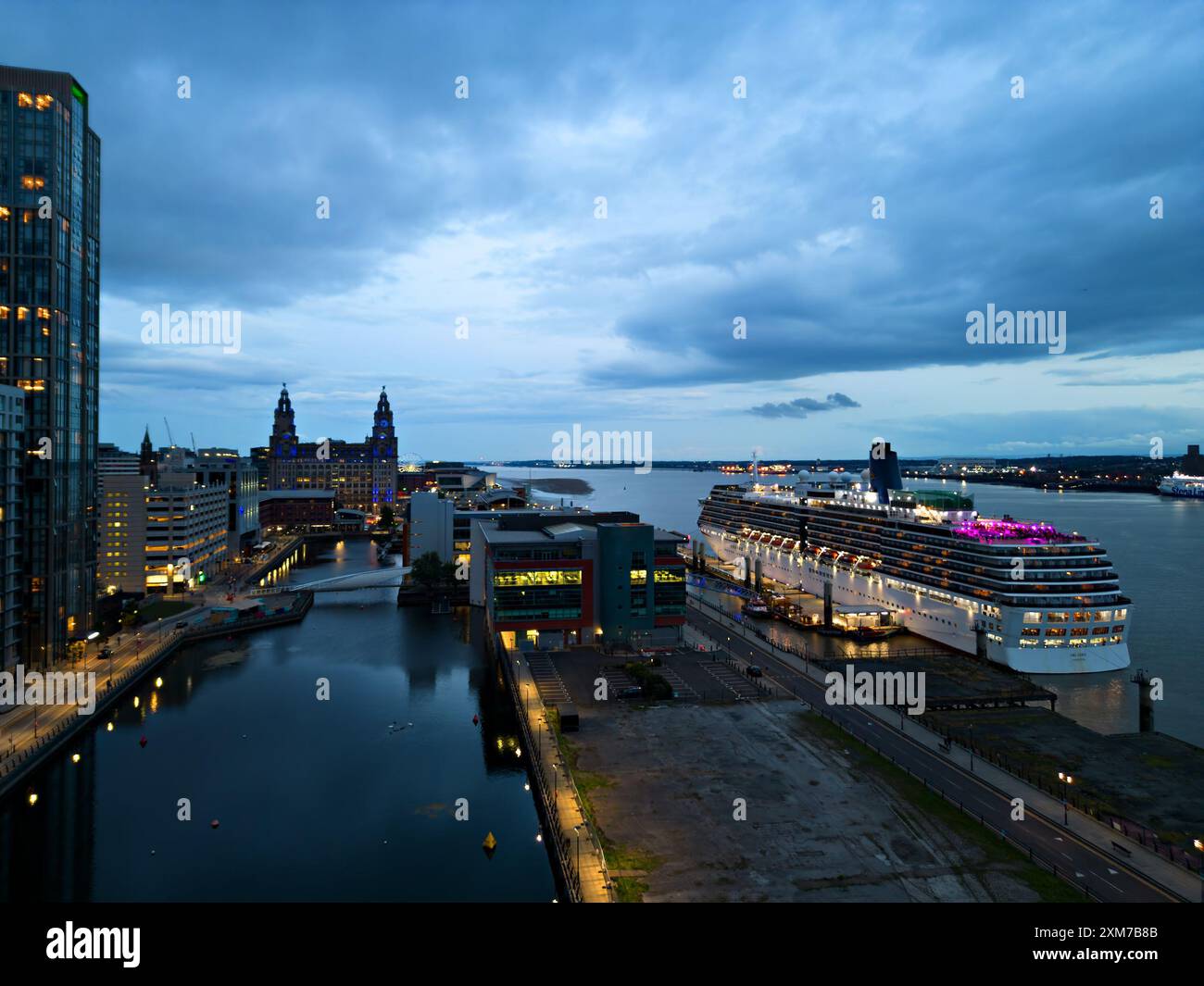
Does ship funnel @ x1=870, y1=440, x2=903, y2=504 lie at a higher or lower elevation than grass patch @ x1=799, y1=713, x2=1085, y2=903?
higher

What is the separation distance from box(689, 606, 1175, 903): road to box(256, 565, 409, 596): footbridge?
183 feet

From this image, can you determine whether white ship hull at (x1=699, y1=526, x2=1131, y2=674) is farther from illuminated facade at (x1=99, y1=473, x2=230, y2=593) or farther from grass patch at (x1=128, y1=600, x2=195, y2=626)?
illuminated facade at (x1=99, y1=473, x2=230, y2=593)

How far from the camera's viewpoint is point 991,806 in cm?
3094

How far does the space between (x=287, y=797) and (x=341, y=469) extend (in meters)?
167

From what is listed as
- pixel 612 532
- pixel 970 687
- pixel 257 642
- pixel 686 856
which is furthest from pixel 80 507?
pixel 970 687

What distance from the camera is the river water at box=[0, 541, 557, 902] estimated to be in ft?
94.8

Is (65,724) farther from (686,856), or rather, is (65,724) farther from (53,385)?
(686,856)

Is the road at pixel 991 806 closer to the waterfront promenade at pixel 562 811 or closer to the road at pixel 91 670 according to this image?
the waterfront promenade at pixel 562 811

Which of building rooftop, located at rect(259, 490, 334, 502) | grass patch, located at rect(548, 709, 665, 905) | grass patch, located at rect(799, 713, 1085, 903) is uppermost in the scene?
building rooftop, located at rect(259, 490, 334, 502)

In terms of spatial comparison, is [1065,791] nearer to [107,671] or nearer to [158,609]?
[107,671]

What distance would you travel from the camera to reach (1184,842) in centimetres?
2775

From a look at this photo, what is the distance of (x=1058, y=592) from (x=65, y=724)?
66.9 meters

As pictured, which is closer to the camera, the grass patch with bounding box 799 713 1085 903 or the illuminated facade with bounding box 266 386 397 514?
the grass patch with bounding box 799 713 1085 903

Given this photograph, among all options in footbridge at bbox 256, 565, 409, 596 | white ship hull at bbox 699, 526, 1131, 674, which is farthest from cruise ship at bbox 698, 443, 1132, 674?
footbridge at bbox 256, 565, 409, 596
